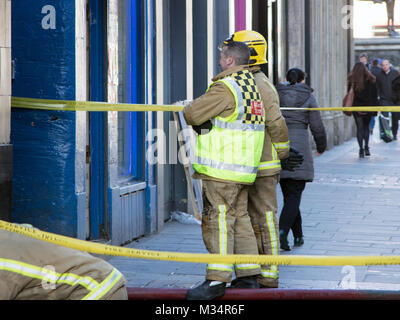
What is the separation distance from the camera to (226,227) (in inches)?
209

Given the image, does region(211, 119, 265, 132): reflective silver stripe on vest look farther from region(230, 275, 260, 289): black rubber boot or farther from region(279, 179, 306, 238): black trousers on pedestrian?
region(279, 179, 306, 238): black trousers on pedestrian

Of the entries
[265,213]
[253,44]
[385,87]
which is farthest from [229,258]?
[385,87]

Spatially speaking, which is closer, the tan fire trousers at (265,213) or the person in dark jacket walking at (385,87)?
the tan fire trousers at (265,213)

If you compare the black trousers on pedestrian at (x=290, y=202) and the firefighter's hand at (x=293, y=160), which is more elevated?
the firefighter's hand at (x=293, y=160)

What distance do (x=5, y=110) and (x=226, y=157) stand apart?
4.59ft

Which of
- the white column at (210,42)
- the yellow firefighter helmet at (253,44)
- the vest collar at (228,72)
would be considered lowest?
the vest collar at (228,72)

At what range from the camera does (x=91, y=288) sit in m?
3.14

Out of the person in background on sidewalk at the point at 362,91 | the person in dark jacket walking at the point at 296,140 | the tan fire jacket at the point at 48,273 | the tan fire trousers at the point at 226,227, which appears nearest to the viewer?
the tan fire jacket at the point at 48,273

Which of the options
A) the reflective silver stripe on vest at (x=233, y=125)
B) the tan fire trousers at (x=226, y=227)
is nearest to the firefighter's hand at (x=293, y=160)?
the tan fire trousers at (x=226, y=227)

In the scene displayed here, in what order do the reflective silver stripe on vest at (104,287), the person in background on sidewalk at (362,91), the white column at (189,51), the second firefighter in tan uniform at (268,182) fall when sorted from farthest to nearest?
the person in background on sidewalk at (362,91) < the white column at (189,51) < the second firefighter in tan uniform at (268,182) < the reflective silver stripe on vest at (104,287)

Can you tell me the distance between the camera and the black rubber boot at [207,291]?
5.15m

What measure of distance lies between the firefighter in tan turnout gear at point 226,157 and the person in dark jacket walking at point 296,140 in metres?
2.00

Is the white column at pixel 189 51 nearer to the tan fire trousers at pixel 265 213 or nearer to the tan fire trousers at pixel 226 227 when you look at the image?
the tan fire trousers at pixel 265 213

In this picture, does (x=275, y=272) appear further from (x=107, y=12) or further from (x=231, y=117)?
(x=107, y=12)
